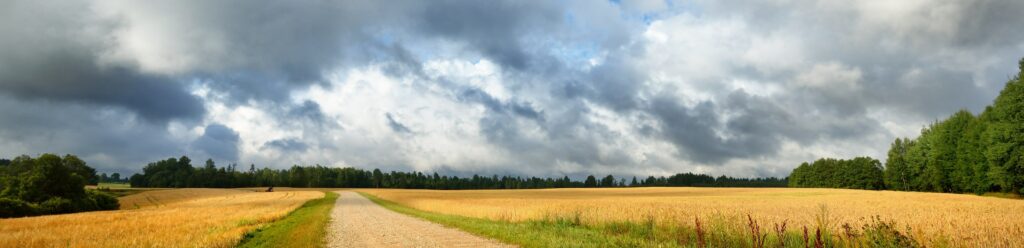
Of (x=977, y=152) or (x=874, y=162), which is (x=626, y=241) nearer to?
(x=977, y=152)

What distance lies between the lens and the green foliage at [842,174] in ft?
367

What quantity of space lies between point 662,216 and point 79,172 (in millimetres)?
73167

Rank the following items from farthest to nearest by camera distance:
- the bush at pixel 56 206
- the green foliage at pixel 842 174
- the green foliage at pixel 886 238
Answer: the green foliage at pixel 842 174 → the bush at pixel 56 206 → the green foliage at pixel 886 238

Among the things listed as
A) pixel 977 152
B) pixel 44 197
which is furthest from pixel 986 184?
pixel 44 197

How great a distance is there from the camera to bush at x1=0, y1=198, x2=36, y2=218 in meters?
48.2

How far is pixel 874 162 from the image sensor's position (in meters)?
115

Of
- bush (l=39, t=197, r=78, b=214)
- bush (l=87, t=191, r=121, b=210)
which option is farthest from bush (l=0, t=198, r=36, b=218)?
bush (l=87, t=191, r=121, b=210)

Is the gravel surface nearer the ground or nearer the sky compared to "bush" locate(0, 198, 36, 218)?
nearer the sky

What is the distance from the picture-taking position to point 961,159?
66.8 m

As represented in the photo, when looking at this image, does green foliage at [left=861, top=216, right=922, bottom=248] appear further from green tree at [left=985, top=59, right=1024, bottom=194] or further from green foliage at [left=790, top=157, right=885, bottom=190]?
green foliage at [left=790, top=157, right=885, bottom=190]

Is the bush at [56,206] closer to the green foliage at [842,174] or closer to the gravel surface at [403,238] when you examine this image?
the gravel surface at [403,238]

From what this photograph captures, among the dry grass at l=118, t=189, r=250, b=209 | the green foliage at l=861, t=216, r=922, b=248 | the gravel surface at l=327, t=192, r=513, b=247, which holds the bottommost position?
the dry grass at l=118, t=189, r=250, b=209

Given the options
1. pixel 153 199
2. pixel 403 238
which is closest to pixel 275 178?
pixel 153 199

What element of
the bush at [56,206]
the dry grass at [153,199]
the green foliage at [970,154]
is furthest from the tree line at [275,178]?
the green foliage at [970,154]
